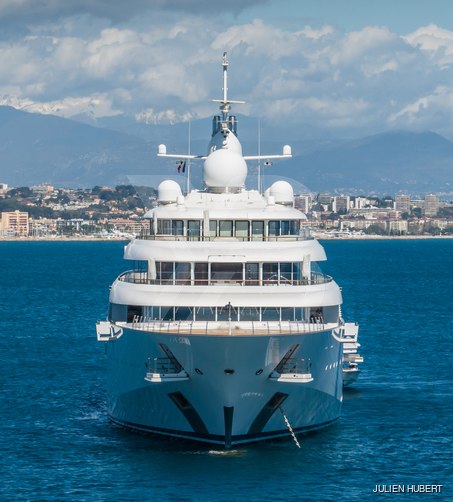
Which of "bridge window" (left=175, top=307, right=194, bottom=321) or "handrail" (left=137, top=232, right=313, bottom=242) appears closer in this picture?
"bridge window" (left=175, top=307, right=194, bottom=321)

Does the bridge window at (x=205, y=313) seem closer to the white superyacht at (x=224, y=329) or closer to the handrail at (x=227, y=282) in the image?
the white superyacht at (x=224, y=329)

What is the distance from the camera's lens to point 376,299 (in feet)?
308

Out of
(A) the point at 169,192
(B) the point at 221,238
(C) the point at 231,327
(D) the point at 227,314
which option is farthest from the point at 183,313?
(A) the point at 169,192

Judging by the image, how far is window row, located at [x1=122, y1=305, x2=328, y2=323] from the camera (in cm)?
3834

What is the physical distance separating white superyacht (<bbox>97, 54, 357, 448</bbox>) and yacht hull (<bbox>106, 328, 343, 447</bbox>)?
40mm

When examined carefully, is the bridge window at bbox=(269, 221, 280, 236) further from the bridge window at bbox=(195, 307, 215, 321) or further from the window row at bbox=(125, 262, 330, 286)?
the bridge window at bbox=(195, 307, 215, 321)

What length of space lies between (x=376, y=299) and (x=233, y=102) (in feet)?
161

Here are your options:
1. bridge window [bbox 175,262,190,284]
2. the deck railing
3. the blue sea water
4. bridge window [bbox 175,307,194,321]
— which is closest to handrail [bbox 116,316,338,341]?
the deck railing

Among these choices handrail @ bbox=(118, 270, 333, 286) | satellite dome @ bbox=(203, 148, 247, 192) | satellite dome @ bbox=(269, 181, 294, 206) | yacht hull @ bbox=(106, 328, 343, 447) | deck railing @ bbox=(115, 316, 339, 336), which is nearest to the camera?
yacht hull @ bbox=(106, 328, 343, 447)

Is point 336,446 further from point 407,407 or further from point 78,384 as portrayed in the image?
point 78,384

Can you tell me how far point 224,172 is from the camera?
4412 centimetres

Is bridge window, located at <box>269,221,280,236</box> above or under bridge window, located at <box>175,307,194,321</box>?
above

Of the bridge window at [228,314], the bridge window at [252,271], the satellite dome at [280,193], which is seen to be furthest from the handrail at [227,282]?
the satellite dome at [280,193]

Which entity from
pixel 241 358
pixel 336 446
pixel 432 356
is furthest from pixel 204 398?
pixel 432 356
